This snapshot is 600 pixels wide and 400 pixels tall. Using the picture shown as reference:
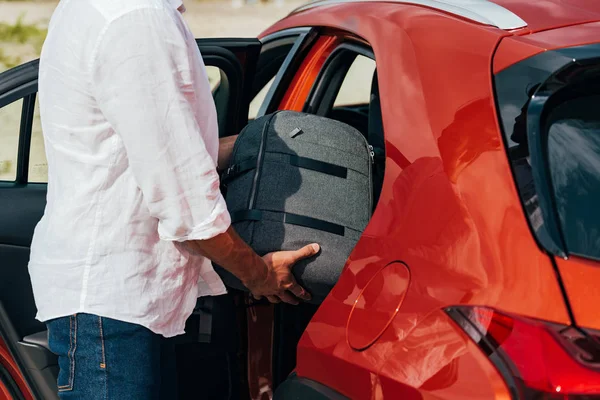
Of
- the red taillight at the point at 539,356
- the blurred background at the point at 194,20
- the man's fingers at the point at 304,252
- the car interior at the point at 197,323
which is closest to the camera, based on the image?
the red taillight at the point at 539,356

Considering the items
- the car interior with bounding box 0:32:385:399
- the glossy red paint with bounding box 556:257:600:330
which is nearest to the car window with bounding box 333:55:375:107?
the car interior with bounding box 0:32:385:399

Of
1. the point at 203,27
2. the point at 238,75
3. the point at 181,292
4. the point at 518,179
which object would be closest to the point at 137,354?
the point at 181,292

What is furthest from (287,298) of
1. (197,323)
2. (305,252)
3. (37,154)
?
(37,154)

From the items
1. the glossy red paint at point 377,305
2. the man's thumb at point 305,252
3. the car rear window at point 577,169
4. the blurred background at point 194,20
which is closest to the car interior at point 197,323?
the man's thumb at point 305,252

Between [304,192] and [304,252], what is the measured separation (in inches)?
6.2

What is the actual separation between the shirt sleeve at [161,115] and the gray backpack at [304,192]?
0.26 metres

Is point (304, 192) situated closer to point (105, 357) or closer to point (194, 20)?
point (105, 357)

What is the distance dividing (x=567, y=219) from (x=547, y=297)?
16 centimetres

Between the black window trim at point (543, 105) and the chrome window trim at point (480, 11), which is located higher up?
the chrome window trim at point (480, 11)

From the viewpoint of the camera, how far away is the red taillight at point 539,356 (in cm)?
138

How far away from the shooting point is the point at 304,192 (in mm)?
2039

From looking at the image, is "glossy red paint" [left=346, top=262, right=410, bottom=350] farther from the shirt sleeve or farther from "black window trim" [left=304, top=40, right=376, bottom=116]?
"black window trim" [left=304, top=40, right=376, bottom=116]

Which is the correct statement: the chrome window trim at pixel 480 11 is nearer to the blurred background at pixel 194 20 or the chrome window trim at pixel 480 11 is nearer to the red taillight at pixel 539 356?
the red taillight at pixel 539 356

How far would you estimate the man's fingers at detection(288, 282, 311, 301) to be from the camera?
2018 mm
